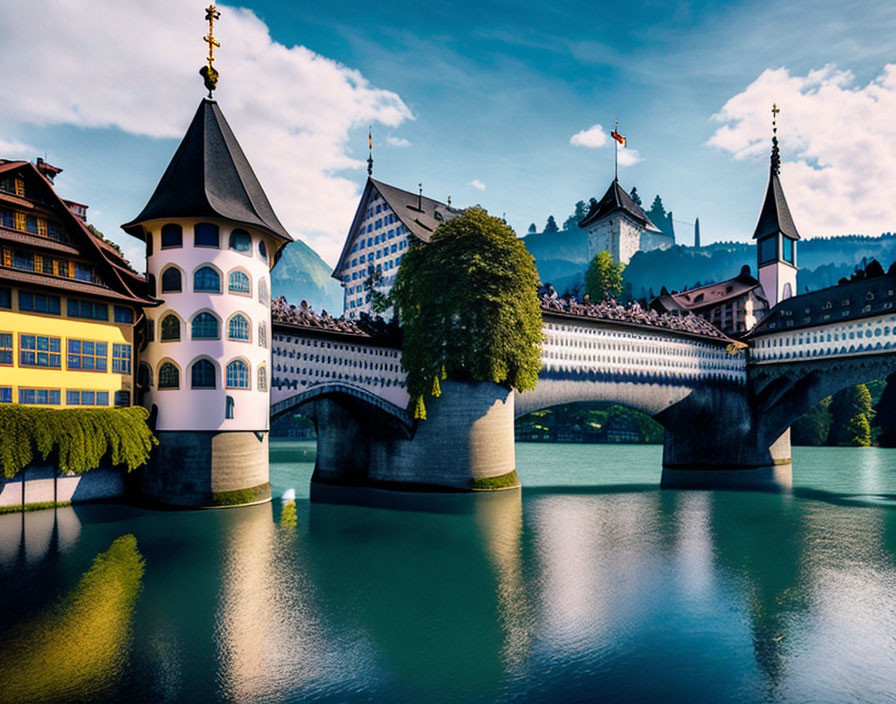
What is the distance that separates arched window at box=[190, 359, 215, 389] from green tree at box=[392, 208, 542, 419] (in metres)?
11.1

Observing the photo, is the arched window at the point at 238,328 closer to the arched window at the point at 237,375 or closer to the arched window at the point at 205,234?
the arched window at the point at 237,375

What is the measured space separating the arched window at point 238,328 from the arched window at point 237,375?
3.61ft

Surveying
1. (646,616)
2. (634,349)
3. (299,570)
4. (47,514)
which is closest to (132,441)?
(47,514)

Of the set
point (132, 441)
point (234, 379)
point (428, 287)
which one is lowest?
point (132, 441)

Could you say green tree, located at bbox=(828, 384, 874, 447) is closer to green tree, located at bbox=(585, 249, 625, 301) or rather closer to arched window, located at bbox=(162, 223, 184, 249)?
green tree, located at bbox=(585, 249, 625, 301)

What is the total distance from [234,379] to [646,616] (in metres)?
20.6

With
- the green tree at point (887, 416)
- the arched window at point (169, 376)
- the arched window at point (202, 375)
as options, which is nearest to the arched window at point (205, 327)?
the arched window at point (202, 375)

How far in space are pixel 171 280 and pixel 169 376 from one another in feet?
14.3

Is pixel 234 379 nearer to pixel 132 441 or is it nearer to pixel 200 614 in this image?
pixel 132 441

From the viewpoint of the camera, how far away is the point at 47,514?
26969mm

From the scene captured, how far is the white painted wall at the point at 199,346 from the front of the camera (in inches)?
1123

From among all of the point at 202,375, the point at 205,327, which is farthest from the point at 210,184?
the point at 202,375

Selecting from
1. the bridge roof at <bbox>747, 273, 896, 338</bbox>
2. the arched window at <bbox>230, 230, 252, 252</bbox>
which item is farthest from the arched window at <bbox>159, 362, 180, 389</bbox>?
the bridge roof at <bbox>747, 273, 896, 338</bbox>

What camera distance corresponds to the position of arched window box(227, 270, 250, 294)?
29.3m
